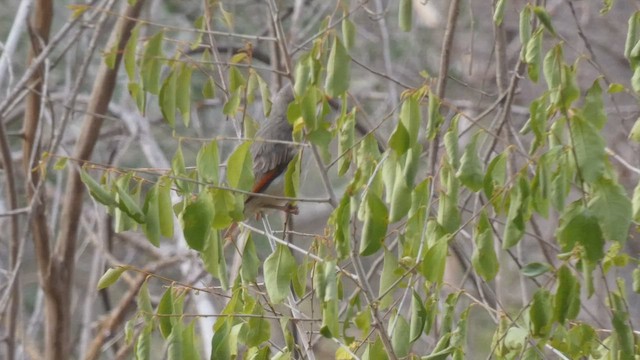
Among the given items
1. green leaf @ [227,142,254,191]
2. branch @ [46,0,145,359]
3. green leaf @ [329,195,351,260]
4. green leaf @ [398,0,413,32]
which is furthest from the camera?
branch @ [46,0,145,359]

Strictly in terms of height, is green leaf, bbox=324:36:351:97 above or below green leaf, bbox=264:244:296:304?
above

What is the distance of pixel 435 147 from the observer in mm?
4129

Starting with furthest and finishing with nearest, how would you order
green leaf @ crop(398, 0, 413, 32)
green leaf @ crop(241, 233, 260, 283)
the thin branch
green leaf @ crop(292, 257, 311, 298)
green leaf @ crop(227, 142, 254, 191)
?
the thin branch → green leaf @ crop(398, 0, 413, 32) → green leaf @ crop(292, 257, 311, 298) → green leaf @ crop(241, 233, 260, 283) → green leaf @ crop(227, 142, 254, 191)

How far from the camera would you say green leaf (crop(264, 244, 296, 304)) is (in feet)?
8.90

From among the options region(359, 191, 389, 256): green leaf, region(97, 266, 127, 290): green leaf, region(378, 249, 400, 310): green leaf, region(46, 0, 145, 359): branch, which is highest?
region(359, 191, 389, 256): green leaf

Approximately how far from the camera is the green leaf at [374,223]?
8.30 feet

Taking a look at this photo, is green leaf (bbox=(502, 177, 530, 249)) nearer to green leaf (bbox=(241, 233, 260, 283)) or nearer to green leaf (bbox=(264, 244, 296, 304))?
green leaf (bbox=(264, 244, 296, 304))

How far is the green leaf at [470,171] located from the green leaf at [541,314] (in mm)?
309

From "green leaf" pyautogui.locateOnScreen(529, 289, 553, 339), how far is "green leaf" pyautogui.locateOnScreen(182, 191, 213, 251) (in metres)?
0.83

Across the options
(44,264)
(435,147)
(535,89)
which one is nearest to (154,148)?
(44,264)

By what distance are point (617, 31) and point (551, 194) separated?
6.68 metres

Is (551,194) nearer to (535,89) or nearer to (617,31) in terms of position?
(535,89)

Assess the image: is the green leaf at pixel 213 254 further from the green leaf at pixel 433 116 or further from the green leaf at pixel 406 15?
the green leaf at pixel 406 15

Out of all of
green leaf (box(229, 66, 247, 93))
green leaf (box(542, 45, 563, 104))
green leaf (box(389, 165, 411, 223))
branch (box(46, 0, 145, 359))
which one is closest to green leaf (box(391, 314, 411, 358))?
green leaf (box(389, 165, 411, 223))
